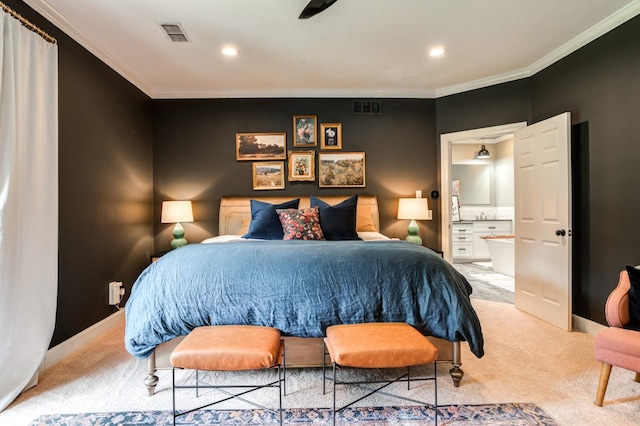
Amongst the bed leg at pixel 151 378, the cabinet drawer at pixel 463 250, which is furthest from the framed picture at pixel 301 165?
the cabinet drawer at pixel 463 250

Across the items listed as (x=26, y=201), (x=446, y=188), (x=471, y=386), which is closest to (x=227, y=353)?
(x=471, y=386)

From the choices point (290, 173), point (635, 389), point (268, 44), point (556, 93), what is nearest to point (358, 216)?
point (290, 173)

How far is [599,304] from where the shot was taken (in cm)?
292

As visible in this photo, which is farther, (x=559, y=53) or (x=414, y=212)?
(x=414, y=212)

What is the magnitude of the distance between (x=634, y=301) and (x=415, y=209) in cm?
234

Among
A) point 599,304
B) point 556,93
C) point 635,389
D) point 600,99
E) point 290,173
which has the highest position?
point 556,93

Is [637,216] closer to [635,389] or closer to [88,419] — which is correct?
[635,389]

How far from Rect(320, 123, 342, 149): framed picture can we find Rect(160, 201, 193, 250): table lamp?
6.36 ft

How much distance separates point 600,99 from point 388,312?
9.03ft

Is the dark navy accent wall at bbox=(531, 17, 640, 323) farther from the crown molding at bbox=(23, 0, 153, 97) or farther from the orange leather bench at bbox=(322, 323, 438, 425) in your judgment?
the crown molding at bbox=(23, 0, 153, 97)

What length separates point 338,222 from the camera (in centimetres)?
349

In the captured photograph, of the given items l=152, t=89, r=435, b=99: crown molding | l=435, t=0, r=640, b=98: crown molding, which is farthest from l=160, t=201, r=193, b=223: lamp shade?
l=435, t=0, r=640, b=98: crown molding

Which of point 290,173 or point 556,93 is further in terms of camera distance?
point 290,173

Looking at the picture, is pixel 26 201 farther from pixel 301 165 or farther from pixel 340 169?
pixel 340 169
